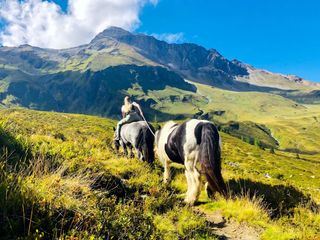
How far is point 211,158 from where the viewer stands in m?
10.7

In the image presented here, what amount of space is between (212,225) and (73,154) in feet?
20.4

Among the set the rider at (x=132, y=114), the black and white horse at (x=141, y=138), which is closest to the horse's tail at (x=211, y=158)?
the black and white horse at (x=141, y=138)

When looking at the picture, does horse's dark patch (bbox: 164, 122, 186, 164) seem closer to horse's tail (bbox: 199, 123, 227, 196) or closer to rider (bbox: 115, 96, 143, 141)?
horse's tail (bbox: 199, 123, 227, 196)

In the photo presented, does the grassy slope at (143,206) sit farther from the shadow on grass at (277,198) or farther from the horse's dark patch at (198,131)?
the horse's dark patch at (198,131)

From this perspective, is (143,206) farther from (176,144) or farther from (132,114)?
(132,114)

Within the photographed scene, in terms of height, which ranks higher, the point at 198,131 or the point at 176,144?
the point at 198,131

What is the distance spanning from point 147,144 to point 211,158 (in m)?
6.28

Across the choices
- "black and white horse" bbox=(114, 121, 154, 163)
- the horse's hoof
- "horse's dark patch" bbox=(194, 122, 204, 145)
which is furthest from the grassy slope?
"black and white horse" bbox=(114, 121, 154, 163)

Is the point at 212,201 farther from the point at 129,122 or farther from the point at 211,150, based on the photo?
the point at 129,122

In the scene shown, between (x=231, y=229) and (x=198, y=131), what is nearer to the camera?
(x=231, y=229)

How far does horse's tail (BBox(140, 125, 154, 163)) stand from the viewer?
16281mm

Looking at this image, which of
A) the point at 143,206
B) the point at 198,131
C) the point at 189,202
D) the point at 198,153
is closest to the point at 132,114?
the point at 198,131

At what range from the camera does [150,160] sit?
16.2m

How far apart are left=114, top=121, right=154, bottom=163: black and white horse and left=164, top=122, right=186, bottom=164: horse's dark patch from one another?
10.2 feet
